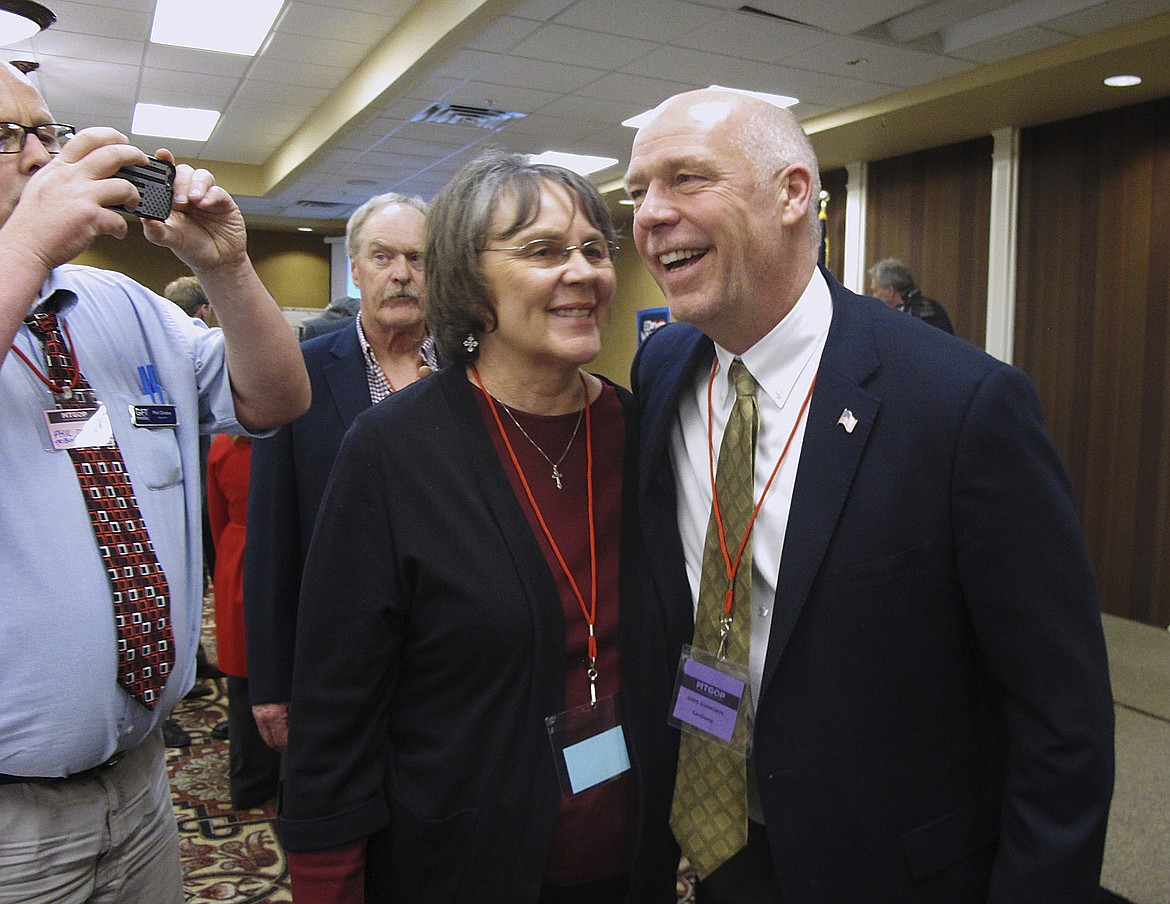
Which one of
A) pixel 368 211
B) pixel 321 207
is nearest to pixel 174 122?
pixel 321 207

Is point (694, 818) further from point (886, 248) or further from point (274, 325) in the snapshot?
point (886, 248)

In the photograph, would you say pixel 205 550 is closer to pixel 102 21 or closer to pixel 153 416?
pixel 153 416

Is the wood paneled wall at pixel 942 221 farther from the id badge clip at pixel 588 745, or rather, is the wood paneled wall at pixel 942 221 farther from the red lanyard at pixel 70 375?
the red lanyard at pixel 70 375

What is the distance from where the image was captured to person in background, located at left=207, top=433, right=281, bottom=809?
2.81 meters

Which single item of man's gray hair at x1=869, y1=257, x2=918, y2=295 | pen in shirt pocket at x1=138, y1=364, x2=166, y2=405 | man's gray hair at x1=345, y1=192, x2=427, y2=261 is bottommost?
pen in shirt pocket at x1=138, y1=364, x2=166, y2=405

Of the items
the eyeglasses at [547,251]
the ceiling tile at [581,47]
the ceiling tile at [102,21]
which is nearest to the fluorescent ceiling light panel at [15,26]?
the ceiling tile at [102,21]

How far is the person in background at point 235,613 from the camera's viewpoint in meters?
2.81

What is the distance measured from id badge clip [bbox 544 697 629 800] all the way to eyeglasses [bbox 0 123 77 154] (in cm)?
97

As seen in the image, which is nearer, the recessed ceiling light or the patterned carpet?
the patterned carpet

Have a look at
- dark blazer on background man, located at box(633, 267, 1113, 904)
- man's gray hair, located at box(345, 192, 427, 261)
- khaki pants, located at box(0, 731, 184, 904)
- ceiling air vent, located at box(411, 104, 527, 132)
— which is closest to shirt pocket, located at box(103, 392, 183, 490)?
khaki pants, located at box(0, 731, 184, 904)

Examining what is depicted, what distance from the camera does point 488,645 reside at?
1.17 metres

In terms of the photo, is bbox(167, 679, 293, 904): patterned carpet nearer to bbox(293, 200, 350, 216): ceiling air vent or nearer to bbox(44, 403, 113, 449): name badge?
bbox(44, 403, 113, 449): name badge

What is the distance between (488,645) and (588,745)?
0.67 feet

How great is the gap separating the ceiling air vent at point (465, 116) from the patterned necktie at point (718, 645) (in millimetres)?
6107
